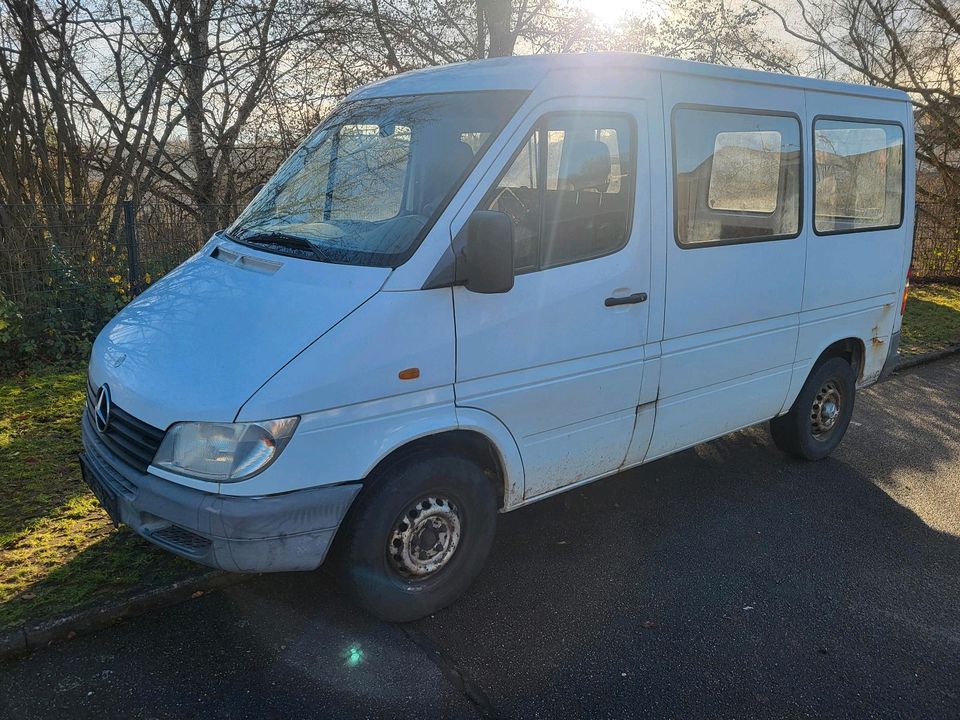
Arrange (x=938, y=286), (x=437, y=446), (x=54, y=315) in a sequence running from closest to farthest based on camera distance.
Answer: (x=437, y=446) → (x=54, y=315) → (x=938, y=286)

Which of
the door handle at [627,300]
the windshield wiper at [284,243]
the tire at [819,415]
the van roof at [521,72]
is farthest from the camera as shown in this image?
the tire at [819,415]

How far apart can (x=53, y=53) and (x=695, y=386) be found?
25.0 feet

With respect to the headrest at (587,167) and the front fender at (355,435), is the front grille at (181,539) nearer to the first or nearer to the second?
the front fender at (355,435)

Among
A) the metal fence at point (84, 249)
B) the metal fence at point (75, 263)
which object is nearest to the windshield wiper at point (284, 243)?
the metal fence at point (75, 263)

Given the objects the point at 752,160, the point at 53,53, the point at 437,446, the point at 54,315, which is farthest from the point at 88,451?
the point at 53,53

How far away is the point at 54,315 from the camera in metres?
7.43

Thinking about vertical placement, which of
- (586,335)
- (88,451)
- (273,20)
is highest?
(273,20)

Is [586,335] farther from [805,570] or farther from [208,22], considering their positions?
[208,22]

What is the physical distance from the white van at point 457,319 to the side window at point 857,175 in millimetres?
98

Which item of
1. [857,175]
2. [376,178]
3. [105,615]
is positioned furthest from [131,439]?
[857,175]

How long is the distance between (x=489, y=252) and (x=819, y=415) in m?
3.45

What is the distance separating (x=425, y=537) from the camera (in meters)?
3.46

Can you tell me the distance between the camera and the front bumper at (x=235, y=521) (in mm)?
2941

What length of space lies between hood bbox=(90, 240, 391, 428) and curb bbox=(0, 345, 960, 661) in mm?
930
